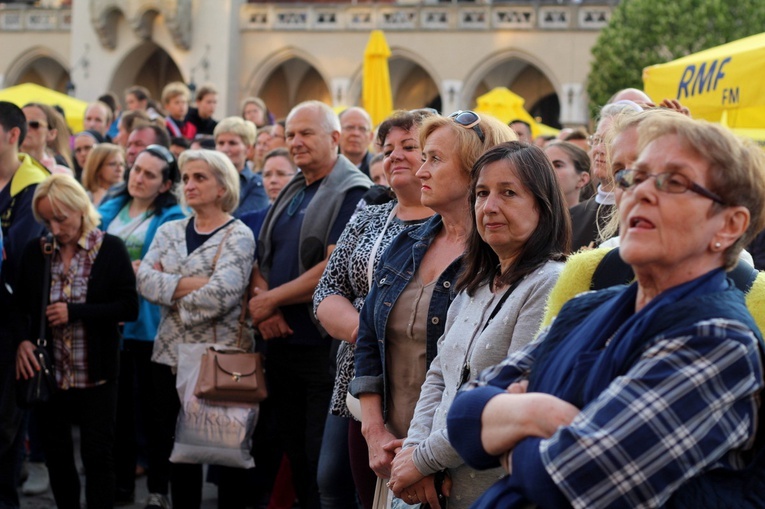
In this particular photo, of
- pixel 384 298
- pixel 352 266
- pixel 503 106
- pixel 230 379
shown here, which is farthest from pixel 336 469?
pixel 503 106

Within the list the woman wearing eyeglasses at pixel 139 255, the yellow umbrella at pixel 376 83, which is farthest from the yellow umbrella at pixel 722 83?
the yellow umbrella at pixel 376 83

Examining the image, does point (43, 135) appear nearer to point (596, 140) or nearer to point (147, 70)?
point (596, 140)

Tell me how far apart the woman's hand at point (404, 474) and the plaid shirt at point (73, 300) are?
264 cm

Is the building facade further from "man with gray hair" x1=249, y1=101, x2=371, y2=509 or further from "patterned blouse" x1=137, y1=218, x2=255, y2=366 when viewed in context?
"man with gray hair" x1=249, y1=101, x2=371, y2=509

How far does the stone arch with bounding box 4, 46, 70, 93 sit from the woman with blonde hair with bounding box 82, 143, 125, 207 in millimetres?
31047

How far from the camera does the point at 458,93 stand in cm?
3300

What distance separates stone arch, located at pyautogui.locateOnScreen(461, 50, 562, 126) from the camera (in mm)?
33094

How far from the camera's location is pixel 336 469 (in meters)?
4.49

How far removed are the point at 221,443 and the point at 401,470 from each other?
2358 mm

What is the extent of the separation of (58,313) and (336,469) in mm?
1823

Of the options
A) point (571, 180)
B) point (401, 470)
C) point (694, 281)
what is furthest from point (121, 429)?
point (694, 281)

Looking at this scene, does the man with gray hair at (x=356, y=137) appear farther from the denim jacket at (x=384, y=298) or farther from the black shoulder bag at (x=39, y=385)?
the denim jacket at (x=384, y=298)

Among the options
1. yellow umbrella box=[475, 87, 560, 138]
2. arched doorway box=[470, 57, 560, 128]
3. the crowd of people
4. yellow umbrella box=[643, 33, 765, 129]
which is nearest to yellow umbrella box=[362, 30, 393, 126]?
yellow umbrella box=[475, 87, 560, 138]

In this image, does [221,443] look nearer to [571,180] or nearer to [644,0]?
[571,180]
